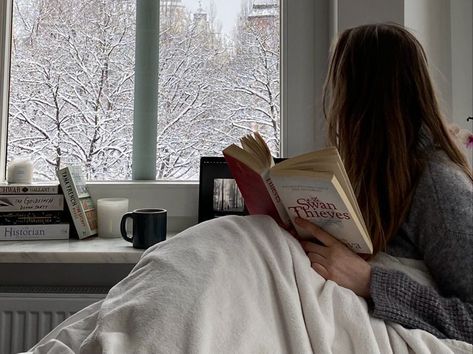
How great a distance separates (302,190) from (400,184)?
0.20m

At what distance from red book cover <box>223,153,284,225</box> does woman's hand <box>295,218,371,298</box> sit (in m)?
0.06

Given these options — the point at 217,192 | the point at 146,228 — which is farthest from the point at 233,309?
the point at 217,192

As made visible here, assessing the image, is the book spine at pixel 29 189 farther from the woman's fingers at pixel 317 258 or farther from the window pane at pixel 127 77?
the woman's fingers at pixel 317 258

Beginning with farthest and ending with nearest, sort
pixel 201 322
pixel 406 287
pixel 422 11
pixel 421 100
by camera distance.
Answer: pixel 422 11 < pixel 421 100 < pixel 406 287 < pixel 201 322

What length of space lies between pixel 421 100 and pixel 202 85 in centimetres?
93

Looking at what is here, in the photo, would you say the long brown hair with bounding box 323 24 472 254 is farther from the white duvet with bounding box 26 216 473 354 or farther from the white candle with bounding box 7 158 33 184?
the white candle with bounding box 7 158 33 184

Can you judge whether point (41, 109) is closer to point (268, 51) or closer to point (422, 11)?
point (268, 51)

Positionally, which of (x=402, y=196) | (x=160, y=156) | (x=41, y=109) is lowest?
(x=402, y=196)

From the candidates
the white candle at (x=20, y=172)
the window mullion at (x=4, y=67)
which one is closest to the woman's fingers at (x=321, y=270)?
the white candle at (x=20, y=172)

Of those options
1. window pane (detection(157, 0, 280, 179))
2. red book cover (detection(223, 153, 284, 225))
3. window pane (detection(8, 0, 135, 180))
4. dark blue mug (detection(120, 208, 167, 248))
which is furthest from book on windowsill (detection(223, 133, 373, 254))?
window pane (detection(8, 0, 135, 180))

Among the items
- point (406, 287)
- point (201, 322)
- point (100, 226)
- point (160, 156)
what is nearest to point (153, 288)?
point (201, 322)

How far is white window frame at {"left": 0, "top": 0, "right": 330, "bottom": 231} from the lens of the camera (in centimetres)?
149

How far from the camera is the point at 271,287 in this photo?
595mm

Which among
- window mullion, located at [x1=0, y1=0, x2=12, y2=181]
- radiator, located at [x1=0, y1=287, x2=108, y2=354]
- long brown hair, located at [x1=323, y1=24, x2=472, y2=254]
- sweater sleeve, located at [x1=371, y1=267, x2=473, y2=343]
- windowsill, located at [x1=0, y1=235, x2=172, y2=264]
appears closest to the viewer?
sweater sleeve, located at [x1=371, y1=267, x2=473, y2=343]
